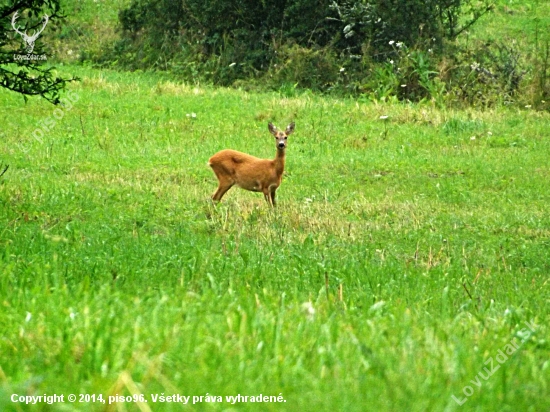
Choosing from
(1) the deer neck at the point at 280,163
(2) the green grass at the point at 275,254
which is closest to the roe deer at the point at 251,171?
(1) the deer neck at the point at 280,163

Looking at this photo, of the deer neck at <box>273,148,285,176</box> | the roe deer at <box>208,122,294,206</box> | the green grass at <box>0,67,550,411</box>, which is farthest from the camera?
the deer neck at <box>273,148,285,176</box>

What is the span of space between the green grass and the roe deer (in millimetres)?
349

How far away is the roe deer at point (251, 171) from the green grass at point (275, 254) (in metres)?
0.35

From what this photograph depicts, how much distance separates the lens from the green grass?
390 centimetres

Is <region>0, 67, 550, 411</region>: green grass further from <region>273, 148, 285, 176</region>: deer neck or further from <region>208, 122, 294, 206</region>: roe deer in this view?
<region>273, 148, 285, 176</region>: deer neck

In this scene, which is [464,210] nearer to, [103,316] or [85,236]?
[85,236]

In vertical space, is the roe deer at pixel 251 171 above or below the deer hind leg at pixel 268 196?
above

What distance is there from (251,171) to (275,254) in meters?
5.07

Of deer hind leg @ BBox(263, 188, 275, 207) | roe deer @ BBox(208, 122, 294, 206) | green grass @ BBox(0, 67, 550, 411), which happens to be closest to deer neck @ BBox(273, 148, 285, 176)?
roe deer @ BBox(208, 122, 294, 206)

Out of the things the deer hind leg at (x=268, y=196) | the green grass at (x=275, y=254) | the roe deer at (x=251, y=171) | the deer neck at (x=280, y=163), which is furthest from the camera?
the deer neck at (x=280, y=163)

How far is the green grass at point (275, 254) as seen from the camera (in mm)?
3904

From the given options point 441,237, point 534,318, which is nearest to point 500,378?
point 534,318

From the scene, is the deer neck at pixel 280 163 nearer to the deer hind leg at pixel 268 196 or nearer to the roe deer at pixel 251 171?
the roe deer at pixel 251 171

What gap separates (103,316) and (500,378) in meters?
1.69
